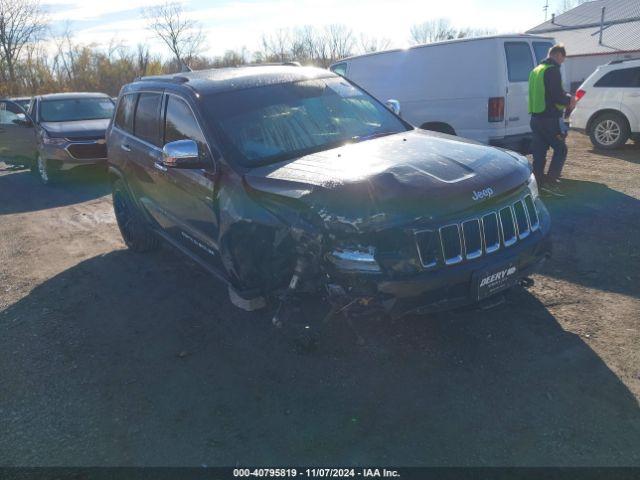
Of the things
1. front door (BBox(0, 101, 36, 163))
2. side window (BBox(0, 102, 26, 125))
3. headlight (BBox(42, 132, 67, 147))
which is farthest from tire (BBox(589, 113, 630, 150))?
side window (BBox(0, 102, 26, 125))

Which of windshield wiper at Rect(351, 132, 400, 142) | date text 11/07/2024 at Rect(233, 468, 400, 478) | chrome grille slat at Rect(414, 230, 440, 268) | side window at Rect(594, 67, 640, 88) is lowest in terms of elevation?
date text 11/07/2024 at Rect(233, 468, 400, 478)

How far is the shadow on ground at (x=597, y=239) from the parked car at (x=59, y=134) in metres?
8.50

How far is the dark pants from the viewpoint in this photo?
269 inches

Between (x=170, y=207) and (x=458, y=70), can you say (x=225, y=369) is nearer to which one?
(x=170, y=207)

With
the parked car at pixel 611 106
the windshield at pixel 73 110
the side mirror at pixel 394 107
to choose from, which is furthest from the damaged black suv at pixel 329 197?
the parked car at pixel 611 106

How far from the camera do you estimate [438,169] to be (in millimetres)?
3182

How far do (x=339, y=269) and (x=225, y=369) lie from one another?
1.17 m

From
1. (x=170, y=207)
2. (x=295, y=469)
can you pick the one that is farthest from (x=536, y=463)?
(x=170, y=207)

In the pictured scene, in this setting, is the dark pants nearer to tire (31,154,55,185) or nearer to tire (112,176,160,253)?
tire (112,176,160,253)

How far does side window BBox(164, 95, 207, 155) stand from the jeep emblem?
198 cm

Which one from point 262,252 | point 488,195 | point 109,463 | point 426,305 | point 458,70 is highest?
point 458,70

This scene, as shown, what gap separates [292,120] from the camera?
400 centimetres

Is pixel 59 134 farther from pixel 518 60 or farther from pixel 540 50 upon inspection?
pixel 540 50

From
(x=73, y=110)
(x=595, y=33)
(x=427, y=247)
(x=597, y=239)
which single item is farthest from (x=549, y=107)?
(x=595, y=33)
